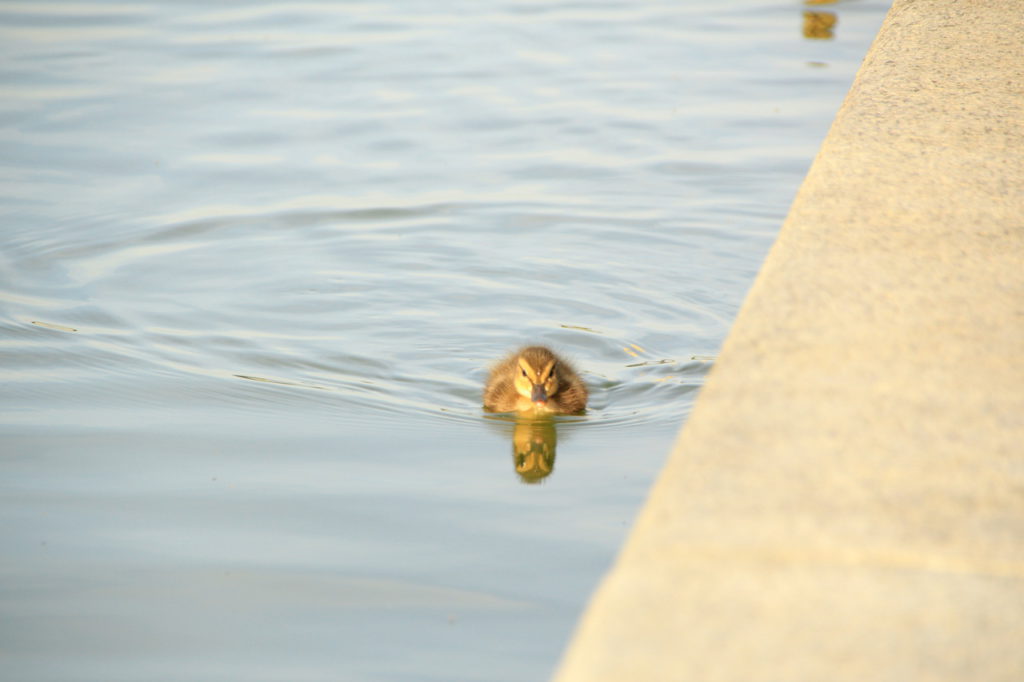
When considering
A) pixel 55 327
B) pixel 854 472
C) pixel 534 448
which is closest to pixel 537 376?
pixel 534 448

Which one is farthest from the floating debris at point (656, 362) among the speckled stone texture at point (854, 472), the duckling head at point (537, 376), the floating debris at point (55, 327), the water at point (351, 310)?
the floating debris at point (55, 327)

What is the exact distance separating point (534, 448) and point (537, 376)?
42 cm

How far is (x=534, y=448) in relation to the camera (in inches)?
237

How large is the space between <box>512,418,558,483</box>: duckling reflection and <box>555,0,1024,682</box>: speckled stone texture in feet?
6.39

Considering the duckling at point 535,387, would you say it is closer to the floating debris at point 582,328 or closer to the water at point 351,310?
the water at point 351,310

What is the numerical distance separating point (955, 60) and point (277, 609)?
375cm

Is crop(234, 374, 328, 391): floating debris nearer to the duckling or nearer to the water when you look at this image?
the water

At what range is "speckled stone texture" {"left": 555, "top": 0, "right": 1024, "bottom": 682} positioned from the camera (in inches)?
80.7

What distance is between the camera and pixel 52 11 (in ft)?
53.7

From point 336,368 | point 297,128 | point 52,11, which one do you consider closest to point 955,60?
point 336,368

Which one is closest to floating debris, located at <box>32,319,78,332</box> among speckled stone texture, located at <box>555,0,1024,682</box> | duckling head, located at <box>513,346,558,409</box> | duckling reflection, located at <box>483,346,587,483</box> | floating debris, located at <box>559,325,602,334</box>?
duckling reflection, located at <box>483,346,587,483</box>

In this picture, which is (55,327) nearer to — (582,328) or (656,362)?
(582,328)

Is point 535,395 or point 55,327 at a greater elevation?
point 55,327

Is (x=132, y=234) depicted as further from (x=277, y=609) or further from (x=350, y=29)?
(x=350, y=29)
